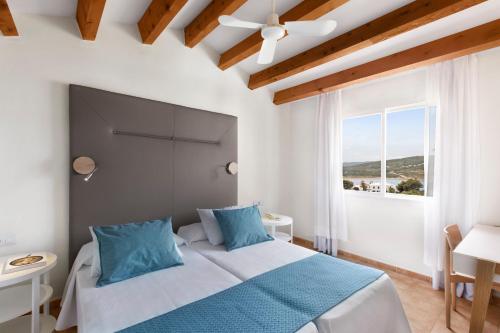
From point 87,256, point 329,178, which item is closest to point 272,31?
point 87,256

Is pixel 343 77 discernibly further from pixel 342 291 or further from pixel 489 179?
pixel 342 291

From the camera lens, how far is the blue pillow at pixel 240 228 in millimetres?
2413

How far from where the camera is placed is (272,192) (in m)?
4.03

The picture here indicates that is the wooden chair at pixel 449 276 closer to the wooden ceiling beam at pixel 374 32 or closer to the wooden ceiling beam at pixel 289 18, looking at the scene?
the wooden ceiling beam at pixel 374 32

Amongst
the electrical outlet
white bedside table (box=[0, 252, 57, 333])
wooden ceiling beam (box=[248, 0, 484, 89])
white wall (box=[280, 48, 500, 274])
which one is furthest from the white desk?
the electrical outlet

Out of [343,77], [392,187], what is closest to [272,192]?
[392,187]

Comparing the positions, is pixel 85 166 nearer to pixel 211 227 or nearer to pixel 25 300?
pixel 25 300

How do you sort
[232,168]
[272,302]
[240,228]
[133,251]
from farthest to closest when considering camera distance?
[232,168] → [240,228] → [133,251] → [272,302]

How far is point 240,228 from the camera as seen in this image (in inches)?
97.3

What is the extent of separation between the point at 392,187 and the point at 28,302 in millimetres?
3748

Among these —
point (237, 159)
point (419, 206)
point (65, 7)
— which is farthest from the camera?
point (237, 159)

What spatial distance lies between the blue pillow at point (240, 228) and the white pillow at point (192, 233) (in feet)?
0.85

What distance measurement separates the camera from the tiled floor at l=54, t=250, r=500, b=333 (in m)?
2.03

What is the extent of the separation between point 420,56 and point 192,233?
9.64 ft
